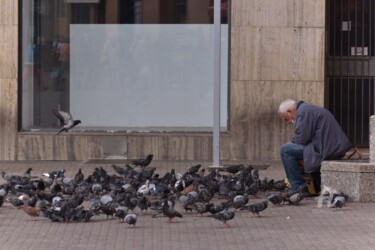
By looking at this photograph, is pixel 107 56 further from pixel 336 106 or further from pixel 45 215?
pixel 45 215

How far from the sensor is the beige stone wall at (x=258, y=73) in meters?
16.9

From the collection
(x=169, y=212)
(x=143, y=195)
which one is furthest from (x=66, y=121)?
(x=169, y=212)

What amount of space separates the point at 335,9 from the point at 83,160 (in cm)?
463

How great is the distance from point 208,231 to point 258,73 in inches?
252

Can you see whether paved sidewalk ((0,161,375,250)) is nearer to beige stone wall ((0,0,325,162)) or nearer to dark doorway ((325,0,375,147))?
beige stone wall ((0,0,325,162))

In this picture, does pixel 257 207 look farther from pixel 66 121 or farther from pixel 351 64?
pixel 351 64

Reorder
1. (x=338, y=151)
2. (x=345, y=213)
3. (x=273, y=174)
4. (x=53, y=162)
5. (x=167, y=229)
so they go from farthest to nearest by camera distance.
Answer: (x=53, y=162)
(x=273, y=174)
(x=338, y=151)
(x=345, y=213)
(x=167, y=229)

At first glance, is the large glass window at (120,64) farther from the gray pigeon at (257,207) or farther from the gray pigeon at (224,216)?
the gray pigeon at (224,216)

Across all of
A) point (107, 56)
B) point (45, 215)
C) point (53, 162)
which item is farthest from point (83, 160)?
point (45, 215)

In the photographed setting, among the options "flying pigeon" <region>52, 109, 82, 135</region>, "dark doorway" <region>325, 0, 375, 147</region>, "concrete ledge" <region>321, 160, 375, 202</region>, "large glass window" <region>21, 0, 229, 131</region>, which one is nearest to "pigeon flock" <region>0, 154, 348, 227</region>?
"concrete ledge" <region>321, 160, 375, 202</region>

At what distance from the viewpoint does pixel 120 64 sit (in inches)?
691

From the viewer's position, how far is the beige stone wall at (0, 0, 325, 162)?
1691 cm

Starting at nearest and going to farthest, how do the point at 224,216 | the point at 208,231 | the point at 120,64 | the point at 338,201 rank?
the point at 208,231 → the point at 224,216 → the point at 338,201 → the point at 120,64

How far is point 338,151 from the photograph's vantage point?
12859mm
